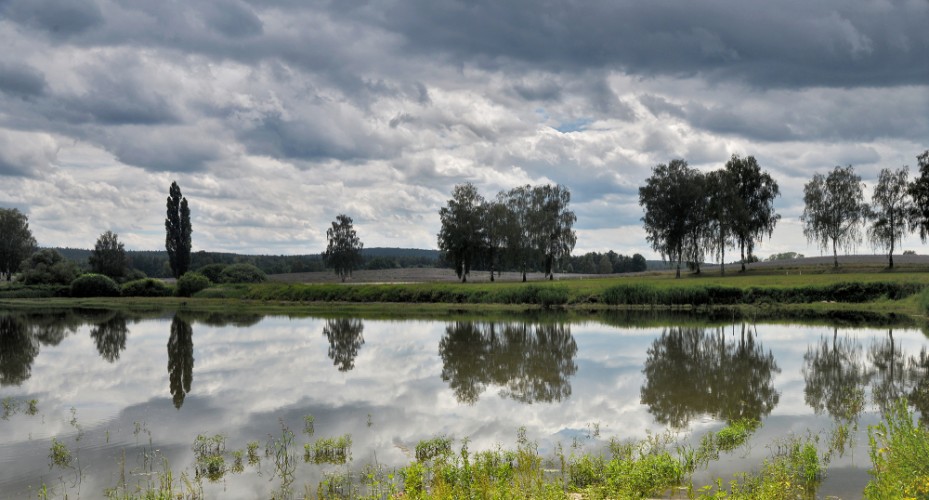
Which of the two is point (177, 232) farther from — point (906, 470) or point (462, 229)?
point (906, 470)

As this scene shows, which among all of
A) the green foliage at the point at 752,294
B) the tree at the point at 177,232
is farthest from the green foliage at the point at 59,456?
the tree at the point at 177,232

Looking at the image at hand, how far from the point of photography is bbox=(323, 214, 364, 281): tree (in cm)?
10531

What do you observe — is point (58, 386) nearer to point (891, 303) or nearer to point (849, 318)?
point (849, 318)

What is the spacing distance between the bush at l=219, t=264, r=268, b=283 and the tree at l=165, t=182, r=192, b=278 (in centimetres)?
912

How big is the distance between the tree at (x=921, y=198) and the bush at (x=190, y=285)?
7698cm

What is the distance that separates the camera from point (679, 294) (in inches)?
2047

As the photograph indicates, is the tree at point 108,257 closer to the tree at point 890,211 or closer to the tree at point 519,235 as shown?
the tree at point 519,235

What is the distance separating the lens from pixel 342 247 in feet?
346

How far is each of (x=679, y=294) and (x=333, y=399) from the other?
1590 inches

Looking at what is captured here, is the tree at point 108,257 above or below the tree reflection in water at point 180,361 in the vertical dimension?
above

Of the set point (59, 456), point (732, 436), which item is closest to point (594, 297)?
point (732, 436)

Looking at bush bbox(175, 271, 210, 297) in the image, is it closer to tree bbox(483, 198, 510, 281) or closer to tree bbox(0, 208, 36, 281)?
tree bbox(483, 198, 510, 281)

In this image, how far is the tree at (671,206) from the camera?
242ft

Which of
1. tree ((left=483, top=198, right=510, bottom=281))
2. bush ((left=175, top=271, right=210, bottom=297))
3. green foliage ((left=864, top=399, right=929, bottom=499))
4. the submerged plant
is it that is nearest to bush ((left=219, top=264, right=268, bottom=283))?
bush ((left=175, top=271, right=210, bottom=297))
